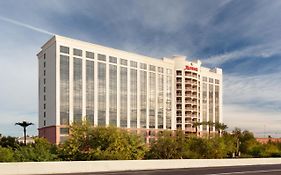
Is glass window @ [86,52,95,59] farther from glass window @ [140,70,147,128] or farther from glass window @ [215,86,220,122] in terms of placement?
glass window @ [215,86,220,122]

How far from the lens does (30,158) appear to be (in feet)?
112

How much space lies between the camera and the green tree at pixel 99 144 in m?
40.4

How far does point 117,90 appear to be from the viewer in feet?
318

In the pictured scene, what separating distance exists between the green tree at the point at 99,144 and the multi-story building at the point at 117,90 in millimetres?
40518

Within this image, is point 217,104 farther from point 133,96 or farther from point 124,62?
point 124,62

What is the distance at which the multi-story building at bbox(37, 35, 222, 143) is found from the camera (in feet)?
280

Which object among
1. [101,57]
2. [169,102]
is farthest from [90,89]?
[169,102]

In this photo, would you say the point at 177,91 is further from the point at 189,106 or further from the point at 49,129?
the point at 49,129

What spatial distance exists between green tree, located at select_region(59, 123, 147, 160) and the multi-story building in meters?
40.5

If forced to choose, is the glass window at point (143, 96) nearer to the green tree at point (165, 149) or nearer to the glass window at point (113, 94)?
the glass window at point (113, 94)

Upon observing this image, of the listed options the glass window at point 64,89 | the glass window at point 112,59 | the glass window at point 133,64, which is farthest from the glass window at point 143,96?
the glass window at point 64,89

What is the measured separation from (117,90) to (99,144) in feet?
183

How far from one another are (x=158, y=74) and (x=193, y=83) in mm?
14890

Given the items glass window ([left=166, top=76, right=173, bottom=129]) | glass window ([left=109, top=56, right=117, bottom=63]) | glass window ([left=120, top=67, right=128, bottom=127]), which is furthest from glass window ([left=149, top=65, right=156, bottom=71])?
glass window ([left=109, top=56, right=117, bottom=63])
